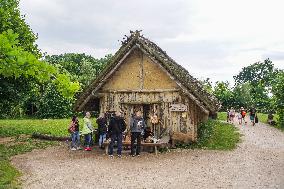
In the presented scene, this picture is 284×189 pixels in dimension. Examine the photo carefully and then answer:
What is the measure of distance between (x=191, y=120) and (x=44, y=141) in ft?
27.7

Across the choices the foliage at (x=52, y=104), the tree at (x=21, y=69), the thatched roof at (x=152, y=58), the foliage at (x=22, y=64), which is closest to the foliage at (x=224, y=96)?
the foliage at (x=52, y=104)

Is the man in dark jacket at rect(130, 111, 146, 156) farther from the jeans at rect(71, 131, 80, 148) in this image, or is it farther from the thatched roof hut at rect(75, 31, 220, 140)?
the jeans at rect(71, 131, 80, 148)

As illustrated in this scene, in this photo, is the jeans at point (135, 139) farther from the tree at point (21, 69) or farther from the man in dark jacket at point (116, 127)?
the tree at point (21, 69)

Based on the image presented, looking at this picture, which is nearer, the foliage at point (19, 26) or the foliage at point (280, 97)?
the foliage at point (19, 26)

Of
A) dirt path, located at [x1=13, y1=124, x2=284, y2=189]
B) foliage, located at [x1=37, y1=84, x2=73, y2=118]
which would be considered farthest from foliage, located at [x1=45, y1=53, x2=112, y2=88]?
dirt path, located at [x1=13, y1=124, x2=284, y2=189]

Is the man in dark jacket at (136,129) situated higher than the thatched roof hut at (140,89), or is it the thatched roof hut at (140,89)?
the thatched roof hut at (140,89)

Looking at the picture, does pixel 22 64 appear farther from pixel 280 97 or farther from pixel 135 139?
pixel 280 97

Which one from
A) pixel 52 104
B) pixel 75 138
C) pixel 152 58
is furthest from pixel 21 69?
pixel 52 104

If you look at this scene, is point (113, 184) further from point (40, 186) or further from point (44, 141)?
point (44, 141)

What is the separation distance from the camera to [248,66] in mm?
122812

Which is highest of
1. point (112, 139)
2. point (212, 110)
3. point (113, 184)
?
point (212, 110)

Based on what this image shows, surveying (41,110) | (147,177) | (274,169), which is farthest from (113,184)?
(41,110)

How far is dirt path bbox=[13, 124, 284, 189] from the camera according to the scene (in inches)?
488

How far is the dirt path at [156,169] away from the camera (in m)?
12.4
